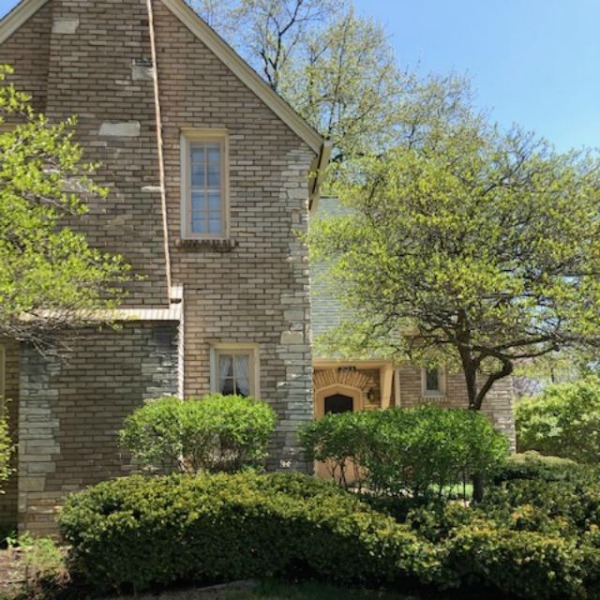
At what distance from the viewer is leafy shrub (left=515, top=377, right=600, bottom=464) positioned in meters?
17.0

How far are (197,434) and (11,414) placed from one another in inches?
127

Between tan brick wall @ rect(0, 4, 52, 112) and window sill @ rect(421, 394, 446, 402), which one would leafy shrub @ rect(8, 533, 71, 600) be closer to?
tan brick wall @ rect(0, 4, 52, 112)

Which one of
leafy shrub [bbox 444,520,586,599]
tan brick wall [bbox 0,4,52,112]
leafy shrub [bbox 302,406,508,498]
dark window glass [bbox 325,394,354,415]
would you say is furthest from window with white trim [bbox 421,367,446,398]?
tan brick wall [bbox 0,4,52,112]

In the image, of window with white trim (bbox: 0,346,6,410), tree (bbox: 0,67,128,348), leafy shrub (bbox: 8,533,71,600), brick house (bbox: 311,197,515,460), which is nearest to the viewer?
tree (bbox: 0,67,128,348)

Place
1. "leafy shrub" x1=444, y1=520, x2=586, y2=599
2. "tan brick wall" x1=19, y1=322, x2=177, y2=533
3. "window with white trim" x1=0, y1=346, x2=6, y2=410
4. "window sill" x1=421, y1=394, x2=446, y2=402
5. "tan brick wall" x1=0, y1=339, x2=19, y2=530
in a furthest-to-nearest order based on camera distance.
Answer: "window sill" x1=421, y1=394, x2=446, y2=402, "window with white trim" x1=0, y1=346, x2=6, y2=410, "tan brick wall" x1=0, y1=339, x2=19, y2=530, "tan brick wall" x1=19, y1=322, x2=177, y2=533, "leafy shrub" x1=444, y1=520, x2=586, y2=599

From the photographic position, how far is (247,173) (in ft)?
35.8

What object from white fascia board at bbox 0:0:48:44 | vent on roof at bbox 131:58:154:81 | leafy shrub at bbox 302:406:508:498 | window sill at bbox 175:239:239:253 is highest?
white fascia board at bbox 0:0:48:44

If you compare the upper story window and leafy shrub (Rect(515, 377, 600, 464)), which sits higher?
the upper story window

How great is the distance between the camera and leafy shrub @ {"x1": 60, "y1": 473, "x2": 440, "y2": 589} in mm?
6895

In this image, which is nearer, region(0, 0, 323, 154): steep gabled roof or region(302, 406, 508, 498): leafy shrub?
region(302, 406, 508, 498): leafy shrub

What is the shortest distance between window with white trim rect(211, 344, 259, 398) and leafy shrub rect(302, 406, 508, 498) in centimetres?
211

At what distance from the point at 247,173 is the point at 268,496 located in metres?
5.40

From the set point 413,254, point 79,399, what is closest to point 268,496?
point 79,399

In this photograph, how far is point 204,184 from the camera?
11.1 meters
